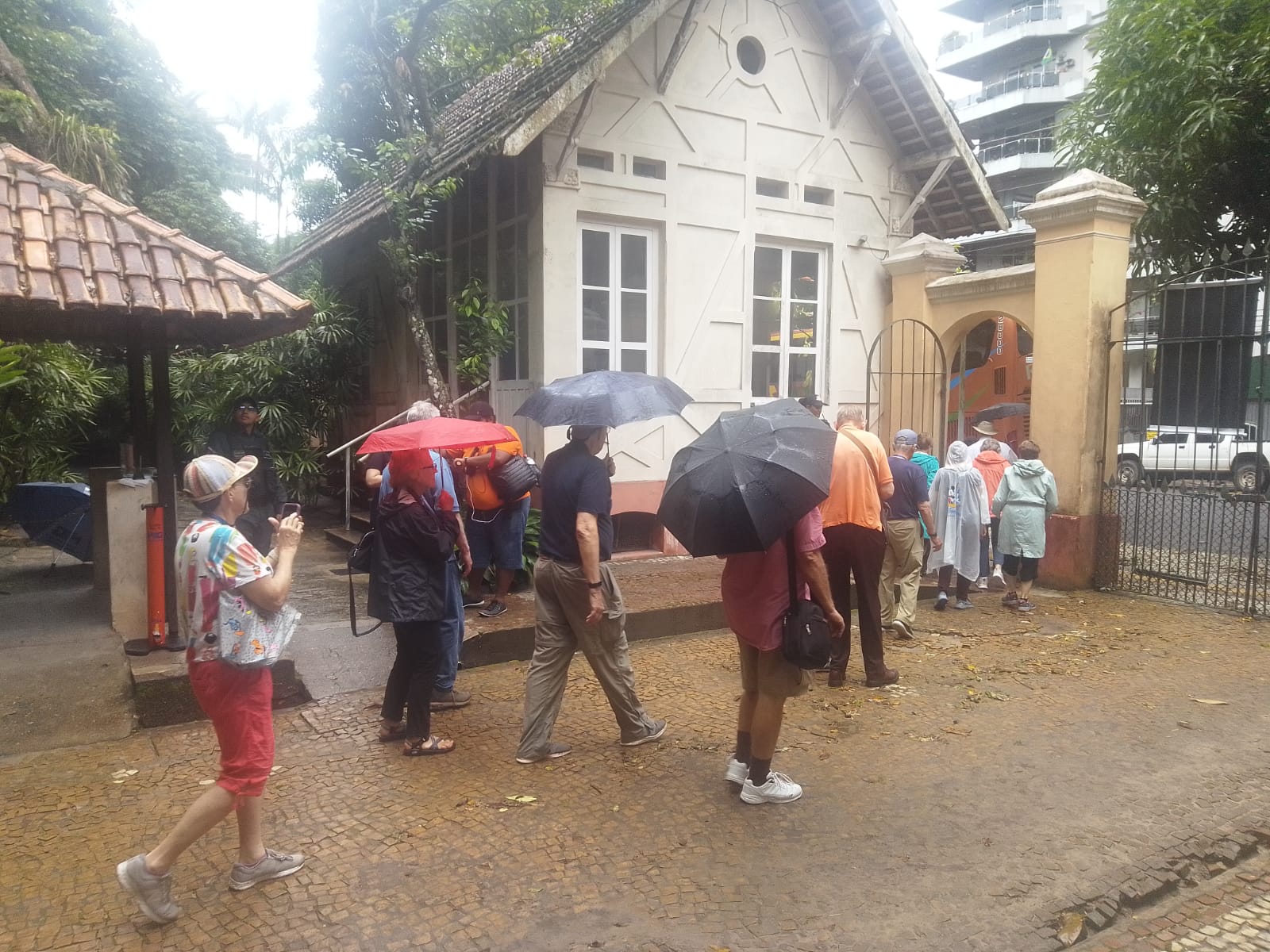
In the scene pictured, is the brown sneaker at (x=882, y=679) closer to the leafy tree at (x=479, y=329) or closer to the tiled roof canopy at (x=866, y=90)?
the leafy tree at (x=479, y=329)

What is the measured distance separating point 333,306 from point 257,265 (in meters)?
10.9

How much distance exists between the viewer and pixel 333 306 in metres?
12.3

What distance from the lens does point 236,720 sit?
337 cm

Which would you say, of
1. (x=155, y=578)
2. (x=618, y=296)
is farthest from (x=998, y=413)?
(x=155, y=578)

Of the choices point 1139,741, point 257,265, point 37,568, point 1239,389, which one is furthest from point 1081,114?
point 257,265

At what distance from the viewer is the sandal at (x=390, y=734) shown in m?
4.97

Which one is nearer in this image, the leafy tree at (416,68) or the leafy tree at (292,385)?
the leafy tree at (416,68)

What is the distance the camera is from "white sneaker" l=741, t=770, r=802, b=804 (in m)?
4.20

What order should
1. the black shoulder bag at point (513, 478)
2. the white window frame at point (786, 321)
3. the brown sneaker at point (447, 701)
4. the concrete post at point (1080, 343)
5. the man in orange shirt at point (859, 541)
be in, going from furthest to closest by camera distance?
1. the white window frame at point (786, 321)
2. the concrete post at point (1080, 343)
3. the black shoulder bag at point (513, 478)
4. the man in orange shirt at point (859, 541)
5. the brown sneaker at point (447, 701)

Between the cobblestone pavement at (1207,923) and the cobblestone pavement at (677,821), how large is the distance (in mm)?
183

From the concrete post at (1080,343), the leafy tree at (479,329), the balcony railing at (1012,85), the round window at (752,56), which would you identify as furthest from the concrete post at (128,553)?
the balcony railing at (1012,85)

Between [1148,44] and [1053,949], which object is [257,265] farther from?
[1053,949]

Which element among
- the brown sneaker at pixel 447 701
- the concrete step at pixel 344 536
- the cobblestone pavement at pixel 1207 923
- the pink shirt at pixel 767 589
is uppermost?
the pink shirt at pixel 767 589

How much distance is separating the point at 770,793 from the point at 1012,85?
44647 mm
